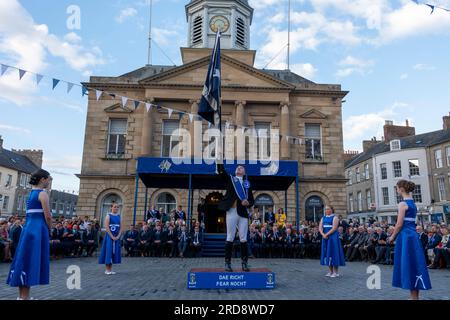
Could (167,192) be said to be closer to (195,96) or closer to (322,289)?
(195,96)

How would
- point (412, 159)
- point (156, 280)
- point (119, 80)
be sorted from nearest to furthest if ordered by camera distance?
point (156, 280)
point (119, 80)
point (412, 159)

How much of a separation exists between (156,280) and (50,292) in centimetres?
256

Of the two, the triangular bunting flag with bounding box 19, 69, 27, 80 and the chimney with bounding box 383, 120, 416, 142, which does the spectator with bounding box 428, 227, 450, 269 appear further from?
the chimney with bounding box 383, 120, 416, 142

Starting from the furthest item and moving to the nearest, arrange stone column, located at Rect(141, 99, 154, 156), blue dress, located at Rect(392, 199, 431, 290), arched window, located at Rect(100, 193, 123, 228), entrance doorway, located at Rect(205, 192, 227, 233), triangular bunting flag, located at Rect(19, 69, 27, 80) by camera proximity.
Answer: entrance doorway, located at Rect(205, 192, 227, 233), arched window, located at Rect(100, 193, 123, 228), stone column, located at Rect(141, 99, 154, 156), triangular bunting flag, located at Rect(19, 69, 27, 80), blue dress, located at Rect(392, 199, 431, 290)

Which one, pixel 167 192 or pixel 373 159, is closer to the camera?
pixel 167 192

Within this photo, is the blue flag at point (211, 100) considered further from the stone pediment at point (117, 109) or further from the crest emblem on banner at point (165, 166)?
the stone pediment at point (117, 109)

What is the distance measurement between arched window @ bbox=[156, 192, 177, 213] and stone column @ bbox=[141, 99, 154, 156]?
131 inches

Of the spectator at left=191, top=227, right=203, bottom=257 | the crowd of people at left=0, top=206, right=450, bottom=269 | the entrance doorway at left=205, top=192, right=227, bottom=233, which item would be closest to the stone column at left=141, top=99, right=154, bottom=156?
the entrance doorway at left=205, top=192, right=227, bottom=233

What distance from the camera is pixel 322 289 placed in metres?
7.25

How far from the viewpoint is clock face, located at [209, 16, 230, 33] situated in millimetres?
31062

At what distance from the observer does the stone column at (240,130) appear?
84.4ft

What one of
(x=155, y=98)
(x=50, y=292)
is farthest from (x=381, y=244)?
(x=155, y=98)

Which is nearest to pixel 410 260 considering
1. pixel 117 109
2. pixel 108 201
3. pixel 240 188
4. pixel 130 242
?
pixel 240 188

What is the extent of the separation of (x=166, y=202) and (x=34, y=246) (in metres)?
20.3
